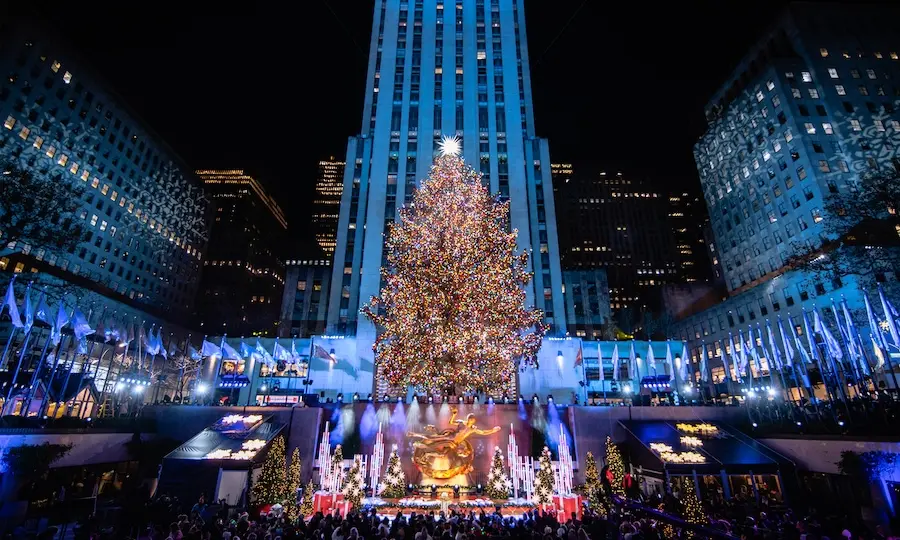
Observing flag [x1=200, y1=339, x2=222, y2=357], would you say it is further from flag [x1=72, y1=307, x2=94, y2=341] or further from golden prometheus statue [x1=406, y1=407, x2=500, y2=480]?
golden prometheus statue [x1=406, y1=407, x2=500, y2=480]

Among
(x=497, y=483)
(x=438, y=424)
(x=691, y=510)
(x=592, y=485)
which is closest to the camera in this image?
(x=691, y=510)

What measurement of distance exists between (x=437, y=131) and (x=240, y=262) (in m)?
69.3

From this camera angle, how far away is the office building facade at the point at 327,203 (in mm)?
135125

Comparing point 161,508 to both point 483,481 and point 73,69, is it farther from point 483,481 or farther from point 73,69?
point 73,69

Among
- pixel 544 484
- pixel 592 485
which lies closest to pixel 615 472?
pixel 592 485

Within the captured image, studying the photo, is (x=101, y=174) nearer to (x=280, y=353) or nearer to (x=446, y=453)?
(x=280, y=353)

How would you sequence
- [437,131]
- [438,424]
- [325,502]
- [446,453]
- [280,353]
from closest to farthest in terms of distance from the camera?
[325,502], [446,453], [438,424], [280,353], [437,131]

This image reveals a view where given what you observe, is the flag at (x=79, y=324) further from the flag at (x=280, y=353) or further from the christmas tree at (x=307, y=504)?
the christmas tree at (x=307, y=504)

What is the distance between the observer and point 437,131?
1895 inches

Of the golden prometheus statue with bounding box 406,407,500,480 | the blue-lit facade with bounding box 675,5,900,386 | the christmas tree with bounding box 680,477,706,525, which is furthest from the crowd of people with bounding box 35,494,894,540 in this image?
the blue-lit facade with bounding box 675,5,900,386

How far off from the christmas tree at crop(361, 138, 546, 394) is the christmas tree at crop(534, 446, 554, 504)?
254 inches

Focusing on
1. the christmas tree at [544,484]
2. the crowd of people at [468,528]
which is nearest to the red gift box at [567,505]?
the christmas tree at [544,484]

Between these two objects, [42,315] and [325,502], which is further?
[42,315]

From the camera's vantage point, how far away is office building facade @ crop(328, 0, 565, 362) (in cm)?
4381
